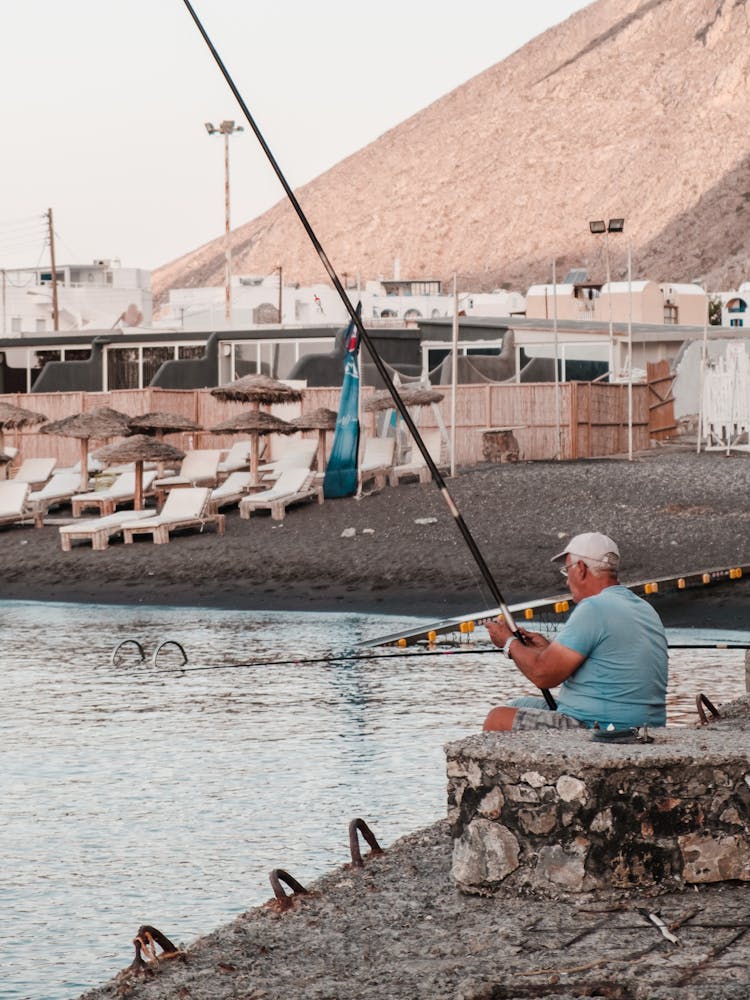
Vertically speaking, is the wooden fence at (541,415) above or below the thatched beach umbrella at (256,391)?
below

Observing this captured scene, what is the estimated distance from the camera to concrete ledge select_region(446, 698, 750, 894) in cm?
552

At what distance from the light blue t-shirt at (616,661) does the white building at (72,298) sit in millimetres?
62205

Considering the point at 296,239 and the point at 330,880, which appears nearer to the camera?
the point at 330,880

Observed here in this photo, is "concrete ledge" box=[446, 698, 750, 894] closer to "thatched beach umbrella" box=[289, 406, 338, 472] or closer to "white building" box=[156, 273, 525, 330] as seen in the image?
"thatched beach umbrella" box=[289, 406, 338, 472]

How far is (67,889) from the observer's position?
25.6 ft

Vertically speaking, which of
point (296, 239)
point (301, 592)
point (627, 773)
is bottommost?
point (301, 592)

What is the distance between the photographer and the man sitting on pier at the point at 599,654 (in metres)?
6.22

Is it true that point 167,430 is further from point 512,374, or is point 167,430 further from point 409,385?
point 512,374

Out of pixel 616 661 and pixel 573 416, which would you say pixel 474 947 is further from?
pixel 573 416

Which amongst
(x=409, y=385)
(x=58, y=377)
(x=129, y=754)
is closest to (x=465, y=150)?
(x=58, y=377)

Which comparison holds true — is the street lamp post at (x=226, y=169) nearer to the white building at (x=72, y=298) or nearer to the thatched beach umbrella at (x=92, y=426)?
the white building at (x=72, y=298)

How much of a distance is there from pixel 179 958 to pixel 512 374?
33895 mm

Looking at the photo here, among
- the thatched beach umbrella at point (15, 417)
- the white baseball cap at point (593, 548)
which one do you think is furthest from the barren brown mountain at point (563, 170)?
the white baseball cap at point (593, 548)

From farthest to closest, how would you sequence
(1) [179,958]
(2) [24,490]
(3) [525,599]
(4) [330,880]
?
(2) [24,490] < (3) [525,599] < (4) [330,880] < (1) [179,958]
